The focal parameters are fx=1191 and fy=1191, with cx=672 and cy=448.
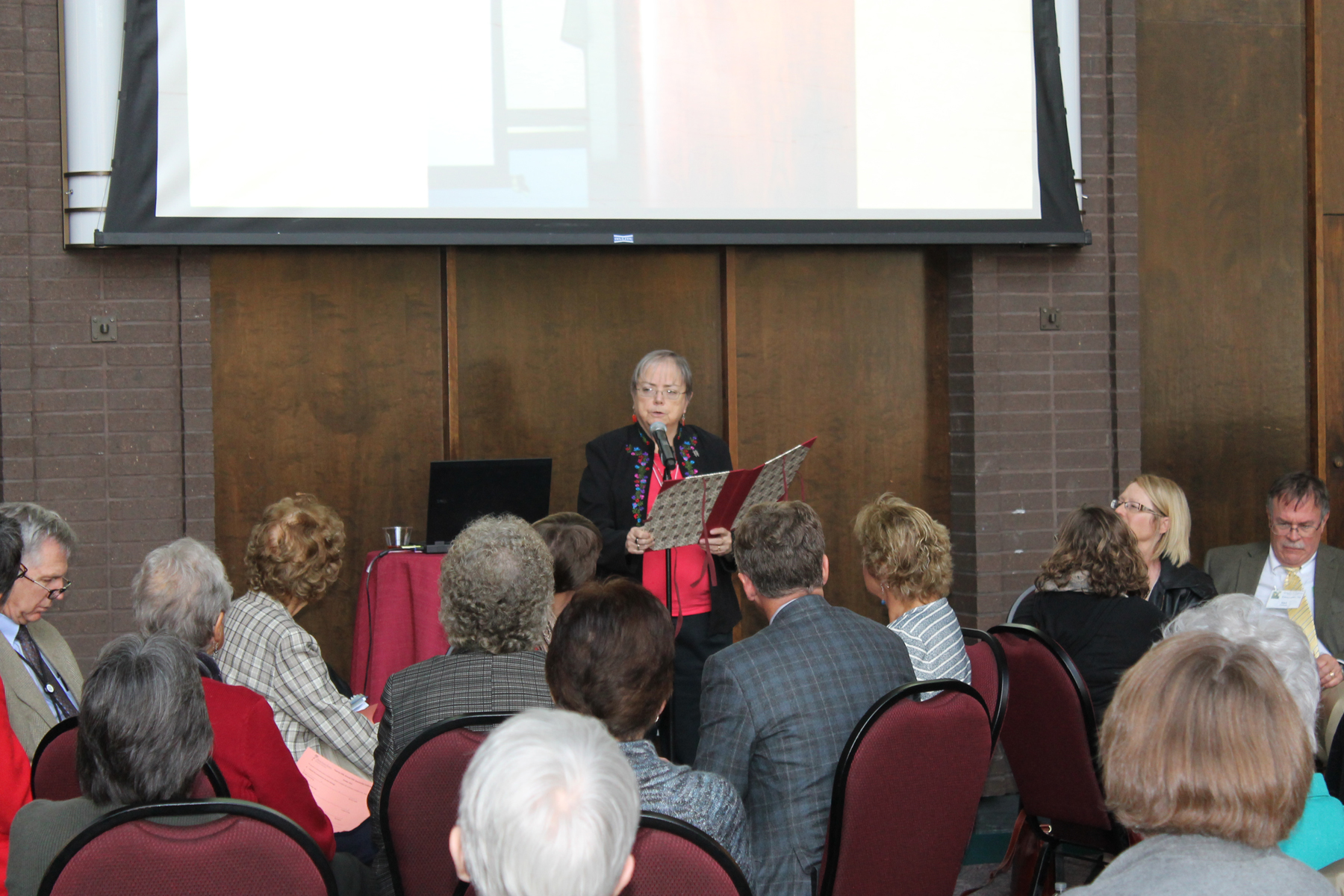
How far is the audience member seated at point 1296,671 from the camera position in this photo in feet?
6.39

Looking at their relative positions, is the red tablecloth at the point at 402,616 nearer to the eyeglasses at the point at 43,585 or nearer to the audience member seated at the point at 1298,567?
the eyeglasses at the point at 43,585

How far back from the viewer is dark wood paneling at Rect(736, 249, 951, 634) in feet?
15.6

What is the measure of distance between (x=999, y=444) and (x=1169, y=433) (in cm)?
92

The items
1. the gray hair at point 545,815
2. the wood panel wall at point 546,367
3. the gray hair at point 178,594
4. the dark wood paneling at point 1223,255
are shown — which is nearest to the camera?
the gray hair at point 545,815

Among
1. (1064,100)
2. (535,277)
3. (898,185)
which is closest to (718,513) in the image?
(535,277)

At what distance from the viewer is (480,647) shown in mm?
2455

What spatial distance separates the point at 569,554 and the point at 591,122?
1877mm

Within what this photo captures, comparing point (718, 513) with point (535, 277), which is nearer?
point (718, 513)

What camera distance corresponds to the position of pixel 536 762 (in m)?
1.34

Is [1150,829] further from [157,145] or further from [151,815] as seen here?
[157,145]

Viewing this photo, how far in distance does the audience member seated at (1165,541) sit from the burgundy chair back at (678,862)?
2.73 meters

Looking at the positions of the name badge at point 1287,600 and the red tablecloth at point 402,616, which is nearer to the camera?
the red tablecloth at point 402,616

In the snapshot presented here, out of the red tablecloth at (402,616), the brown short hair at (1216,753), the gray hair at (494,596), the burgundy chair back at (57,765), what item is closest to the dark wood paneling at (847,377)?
the red tablecloth at (402,616)

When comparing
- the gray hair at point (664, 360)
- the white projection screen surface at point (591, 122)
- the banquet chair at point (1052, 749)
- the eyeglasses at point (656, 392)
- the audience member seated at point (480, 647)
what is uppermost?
the white projection screen surface at point (591, 122)
